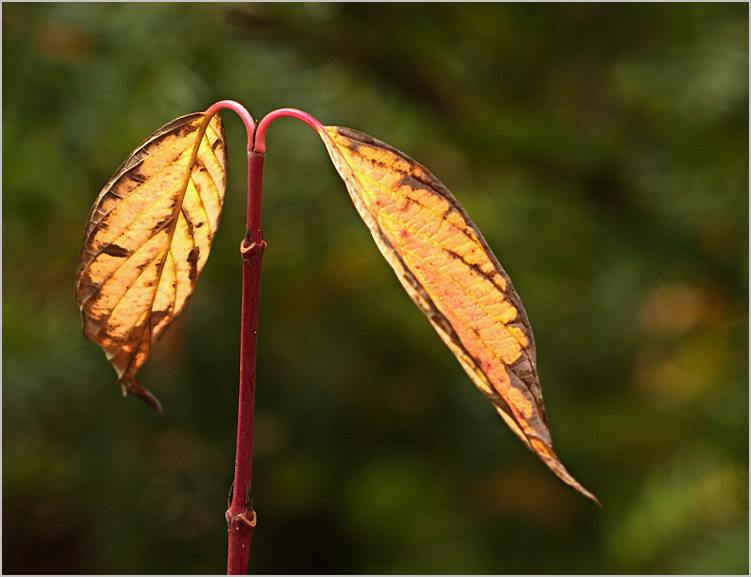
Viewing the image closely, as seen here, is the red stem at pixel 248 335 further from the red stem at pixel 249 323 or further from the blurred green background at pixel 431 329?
the blurred green background at pixel 431 329

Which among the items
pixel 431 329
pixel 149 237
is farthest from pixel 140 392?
pixel 431 329

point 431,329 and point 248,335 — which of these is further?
point 431,329

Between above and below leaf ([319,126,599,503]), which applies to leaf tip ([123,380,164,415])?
below

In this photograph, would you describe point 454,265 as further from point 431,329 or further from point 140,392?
point 431,329

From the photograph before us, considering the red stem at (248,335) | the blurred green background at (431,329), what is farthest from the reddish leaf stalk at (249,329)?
the blurred green background at (431,329)

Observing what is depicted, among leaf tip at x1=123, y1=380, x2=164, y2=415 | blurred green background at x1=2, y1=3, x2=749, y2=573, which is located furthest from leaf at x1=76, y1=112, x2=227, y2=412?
blurred green background at x1=2, y1=3, x2=749, y2=573

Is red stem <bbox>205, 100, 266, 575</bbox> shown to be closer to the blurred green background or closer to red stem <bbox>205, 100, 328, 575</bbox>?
red stem <bbox>205, 100, 328, 575</bbox>
